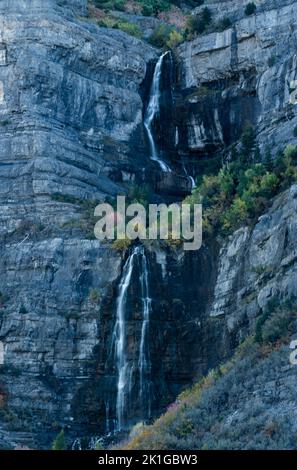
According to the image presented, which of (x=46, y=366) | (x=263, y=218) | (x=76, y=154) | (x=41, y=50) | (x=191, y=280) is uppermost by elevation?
(x=41, y=50)

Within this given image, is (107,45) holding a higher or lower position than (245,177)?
higher

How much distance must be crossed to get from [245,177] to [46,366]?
10.7 m

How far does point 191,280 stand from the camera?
35.5 m

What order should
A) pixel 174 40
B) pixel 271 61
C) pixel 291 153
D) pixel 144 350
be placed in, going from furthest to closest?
pixel 174 40 → pixel 271 61 → pixel 291 153 → pixel 144 350

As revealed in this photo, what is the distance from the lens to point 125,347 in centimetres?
3381

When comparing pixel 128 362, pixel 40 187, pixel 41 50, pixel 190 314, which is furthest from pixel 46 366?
pixel 41 50

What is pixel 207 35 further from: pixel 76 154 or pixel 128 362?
pixel 128 362

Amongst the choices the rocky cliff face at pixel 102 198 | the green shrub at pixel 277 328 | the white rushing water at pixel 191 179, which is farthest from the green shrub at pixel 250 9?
the green shrub at pixel 277 328

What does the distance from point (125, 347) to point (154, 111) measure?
1628cm

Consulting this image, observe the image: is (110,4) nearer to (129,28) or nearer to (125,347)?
(129,28)

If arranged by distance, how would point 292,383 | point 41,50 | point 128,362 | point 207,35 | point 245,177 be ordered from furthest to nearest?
point 207,35
point 41,50
point 245,177
point 128,362
point 292,383

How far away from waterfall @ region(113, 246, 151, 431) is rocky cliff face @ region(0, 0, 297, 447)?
241 millimetres

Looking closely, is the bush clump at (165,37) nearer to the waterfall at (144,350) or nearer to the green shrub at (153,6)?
the green shrub at (153,6)

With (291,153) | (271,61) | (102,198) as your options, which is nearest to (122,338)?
(102,198)
